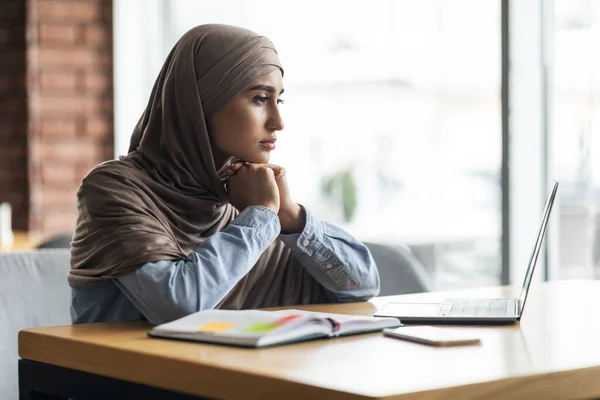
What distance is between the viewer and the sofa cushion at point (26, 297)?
72.7 inches

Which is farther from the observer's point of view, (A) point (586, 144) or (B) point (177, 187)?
(A) point (586, 144)

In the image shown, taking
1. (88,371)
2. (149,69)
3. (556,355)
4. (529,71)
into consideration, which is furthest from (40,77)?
(556,355)

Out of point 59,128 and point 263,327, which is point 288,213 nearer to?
point 263,327

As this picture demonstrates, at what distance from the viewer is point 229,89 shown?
6.34 feet

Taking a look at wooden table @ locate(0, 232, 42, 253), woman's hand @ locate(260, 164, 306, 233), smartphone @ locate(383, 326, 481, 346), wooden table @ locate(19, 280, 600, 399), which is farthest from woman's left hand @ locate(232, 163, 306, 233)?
wooden table @ locate(0, 232, 42, 253)

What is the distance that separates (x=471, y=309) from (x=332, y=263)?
45 centimetres

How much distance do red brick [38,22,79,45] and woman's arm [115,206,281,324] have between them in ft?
10.3

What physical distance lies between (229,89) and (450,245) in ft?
5.59

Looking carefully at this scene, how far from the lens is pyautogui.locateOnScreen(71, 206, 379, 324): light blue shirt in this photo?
1588 millimetres

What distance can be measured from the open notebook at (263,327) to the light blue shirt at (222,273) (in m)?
0.19

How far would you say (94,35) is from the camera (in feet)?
15.4

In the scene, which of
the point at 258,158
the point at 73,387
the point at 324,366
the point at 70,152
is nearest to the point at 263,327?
the point at 324,366

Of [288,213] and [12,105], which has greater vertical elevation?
[12,105]

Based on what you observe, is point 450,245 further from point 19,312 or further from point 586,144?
point 19,312
